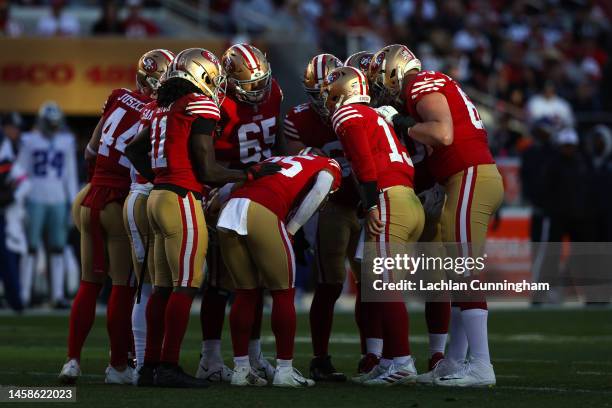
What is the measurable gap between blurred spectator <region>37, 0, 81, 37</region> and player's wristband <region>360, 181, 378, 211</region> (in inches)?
501

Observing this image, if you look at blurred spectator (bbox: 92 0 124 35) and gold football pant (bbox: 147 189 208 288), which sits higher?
blurred spectator (bbox: 92 0 124 35)

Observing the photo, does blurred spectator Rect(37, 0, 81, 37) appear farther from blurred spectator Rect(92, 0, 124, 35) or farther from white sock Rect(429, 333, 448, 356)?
white sock Rect(429, 333, 448, 356)

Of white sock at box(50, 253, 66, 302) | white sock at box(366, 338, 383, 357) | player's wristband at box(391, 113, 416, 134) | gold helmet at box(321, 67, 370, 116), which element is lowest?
white sock at box(366, 338, 383, 357)

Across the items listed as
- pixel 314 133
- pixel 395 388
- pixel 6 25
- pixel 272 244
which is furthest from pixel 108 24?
pixel 395 388

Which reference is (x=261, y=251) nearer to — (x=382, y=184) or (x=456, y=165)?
(x=382, y=184)

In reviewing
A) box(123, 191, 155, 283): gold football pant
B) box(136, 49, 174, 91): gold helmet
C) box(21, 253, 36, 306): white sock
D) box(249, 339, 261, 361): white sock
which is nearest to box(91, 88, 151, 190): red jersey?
box(136, 49, 174, 91): gold helmet

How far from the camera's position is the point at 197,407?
6980mm

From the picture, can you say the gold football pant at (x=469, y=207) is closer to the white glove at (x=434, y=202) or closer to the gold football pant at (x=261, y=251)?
the white glove at (x=434, y=202)

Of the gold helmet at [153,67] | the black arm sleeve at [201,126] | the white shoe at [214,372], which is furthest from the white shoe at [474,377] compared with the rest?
the gold helmet at [153,67]

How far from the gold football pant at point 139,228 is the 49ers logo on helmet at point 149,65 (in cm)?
85

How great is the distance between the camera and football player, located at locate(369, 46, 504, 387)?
8.12 m

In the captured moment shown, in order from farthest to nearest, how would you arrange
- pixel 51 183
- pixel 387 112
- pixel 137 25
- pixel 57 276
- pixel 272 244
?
pixel 137 25 < pixel 51 183 < pixel 57 276 < pixel 387 112 < pixel 272 244

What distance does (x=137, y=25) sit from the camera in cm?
2017

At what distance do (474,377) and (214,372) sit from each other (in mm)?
1584
